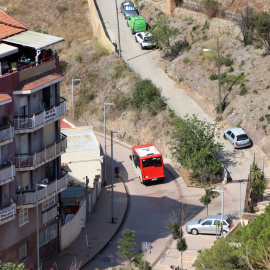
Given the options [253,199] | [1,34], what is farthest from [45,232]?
[253,199]

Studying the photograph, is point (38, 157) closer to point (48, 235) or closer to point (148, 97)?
point (48, 235)

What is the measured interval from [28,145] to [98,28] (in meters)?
49.5

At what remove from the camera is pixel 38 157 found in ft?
159

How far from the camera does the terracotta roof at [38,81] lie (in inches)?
1842

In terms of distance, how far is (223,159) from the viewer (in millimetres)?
68438

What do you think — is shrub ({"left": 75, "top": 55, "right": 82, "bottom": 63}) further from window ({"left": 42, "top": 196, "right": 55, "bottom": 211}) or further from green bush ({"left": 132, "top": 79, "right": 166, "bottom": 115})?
window ({"left": 42, "top": 196, "right": 55, "bottom": 211})

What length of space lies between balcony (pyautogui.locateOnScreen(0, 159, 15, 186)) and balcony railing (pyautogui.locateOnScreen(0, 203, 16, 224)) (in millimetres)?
1663

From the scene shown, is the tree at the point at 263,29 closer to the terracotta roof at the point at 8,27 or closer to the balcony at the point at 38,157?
the terracotta roof at the point at 8,27

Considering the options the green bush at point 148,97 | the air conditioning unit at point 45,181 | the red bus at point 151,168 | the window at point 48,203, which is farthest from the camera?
the green bush at point 148,97

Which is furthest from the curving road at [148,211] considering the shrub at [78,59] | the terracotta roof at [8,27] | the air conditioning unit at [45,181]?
the shrub at [78,59]

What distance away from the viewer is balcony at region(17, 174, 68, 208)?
157ft

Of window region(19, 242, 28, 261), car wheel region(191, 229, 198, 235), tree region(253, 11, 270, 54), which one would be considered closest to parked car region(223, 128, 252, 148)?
tree region(253, 11, 270, 54)

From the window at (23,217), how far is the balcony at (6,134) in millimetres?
5172

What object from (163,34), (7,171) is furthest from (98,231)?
(163,34)
